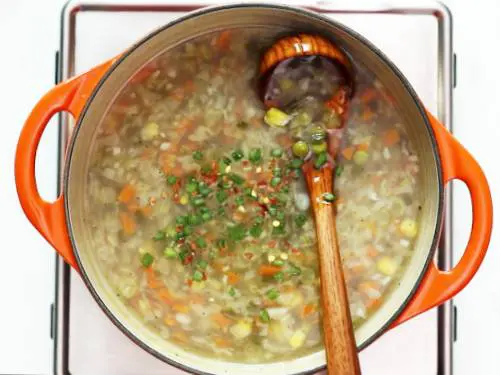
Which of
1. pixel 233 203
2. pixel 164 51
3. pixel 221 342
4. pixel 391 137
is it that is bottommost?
pixel 221 342

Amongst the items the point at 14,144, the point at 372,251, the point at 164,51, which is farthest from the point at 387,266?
the point at 14,144

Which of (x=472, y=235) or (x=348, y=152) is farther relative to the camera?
(x=348, y=152)

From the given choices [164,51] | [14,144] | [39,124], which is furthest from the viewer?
[14,144]

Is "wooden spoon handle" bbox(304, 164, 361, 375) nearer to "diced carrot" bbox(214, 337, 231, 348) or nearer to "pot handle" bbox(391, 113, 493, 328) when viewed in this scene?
"pot handle" bbox(391, 113, 493, 328)

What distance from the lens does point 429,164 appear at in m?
1.09

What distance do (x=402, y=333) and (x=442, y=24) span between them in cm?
50

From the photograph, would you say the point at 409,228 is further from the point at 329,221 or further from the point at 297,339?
the point at 297,339

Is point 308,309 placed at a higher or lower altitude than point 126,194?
lower

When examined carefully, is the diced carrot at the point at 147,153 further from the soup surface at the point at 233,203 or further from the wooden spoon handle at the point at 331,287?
the wooden spoon handle at the point at 331,287

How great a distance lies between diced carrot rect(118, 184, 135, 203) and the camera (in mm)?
1142

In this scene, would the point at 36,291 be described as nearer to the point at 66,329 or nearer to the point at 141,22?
the point at 66,329

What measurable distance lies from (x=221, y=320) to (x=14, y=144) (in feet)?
1.50

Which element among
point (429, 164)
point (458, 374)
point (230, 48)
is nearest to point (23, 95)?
point (230, 48)

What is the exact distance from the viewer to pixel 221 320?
1158 mm
